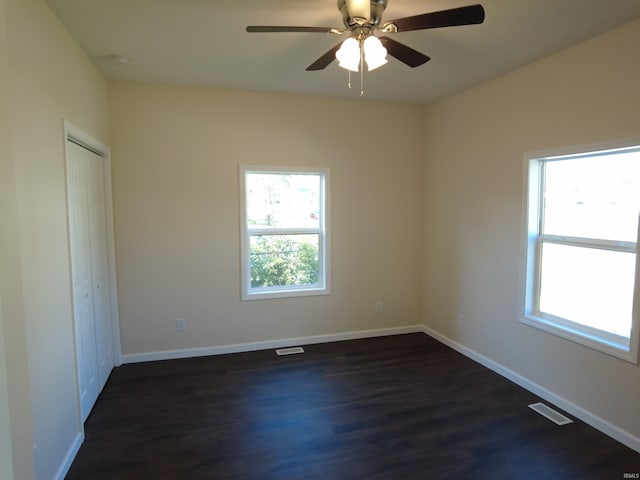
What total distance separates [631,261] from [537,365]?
43.6 inches

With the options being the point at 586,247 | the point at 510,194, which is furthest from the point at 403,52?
the point at 586,247

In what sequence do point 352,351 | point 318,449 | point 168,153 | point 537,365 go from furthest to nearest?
point 352,351 < point 168,153 < point 537,365 < point 318,449

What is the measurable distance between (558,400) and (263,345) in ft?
8.91

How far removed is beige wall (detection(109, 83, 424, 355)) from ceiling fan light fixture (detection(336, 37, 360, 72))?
1983 millimetres

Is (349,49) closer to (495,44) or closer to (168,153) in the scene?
(495,44)

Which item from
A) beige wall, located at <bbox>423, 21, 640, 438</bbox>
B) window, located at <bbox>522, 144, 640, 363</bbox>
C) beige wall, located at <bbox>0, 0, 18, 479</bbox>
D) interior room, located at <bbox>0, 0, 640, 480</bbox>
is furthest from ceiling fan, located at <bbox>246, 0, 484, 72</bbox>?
window, located at <bbox>522, 144, 640, 363</bbox>

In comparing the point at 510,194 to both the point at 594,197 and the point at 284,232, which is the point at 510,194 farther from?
the point at 284,232

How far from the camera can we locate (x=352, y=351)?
12.9 feet

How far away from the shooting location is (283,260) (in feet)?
13.5

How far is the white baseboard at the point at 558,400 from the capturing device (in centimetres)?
242

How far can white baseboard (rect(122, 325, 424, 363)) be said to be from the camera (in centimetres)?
369

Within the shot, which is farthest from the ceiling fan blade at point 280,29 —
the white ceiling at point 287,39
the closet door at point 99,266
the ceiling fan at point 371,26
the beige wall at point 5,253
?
the closet door at point 99,266

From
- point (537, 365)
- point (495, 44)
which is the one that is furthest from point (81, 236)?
point (537, 365)

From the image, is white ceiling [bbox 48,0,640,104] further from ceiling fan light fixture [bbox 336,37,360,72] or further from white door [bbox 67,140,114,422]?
white door [bbox 67,140,114,422]
